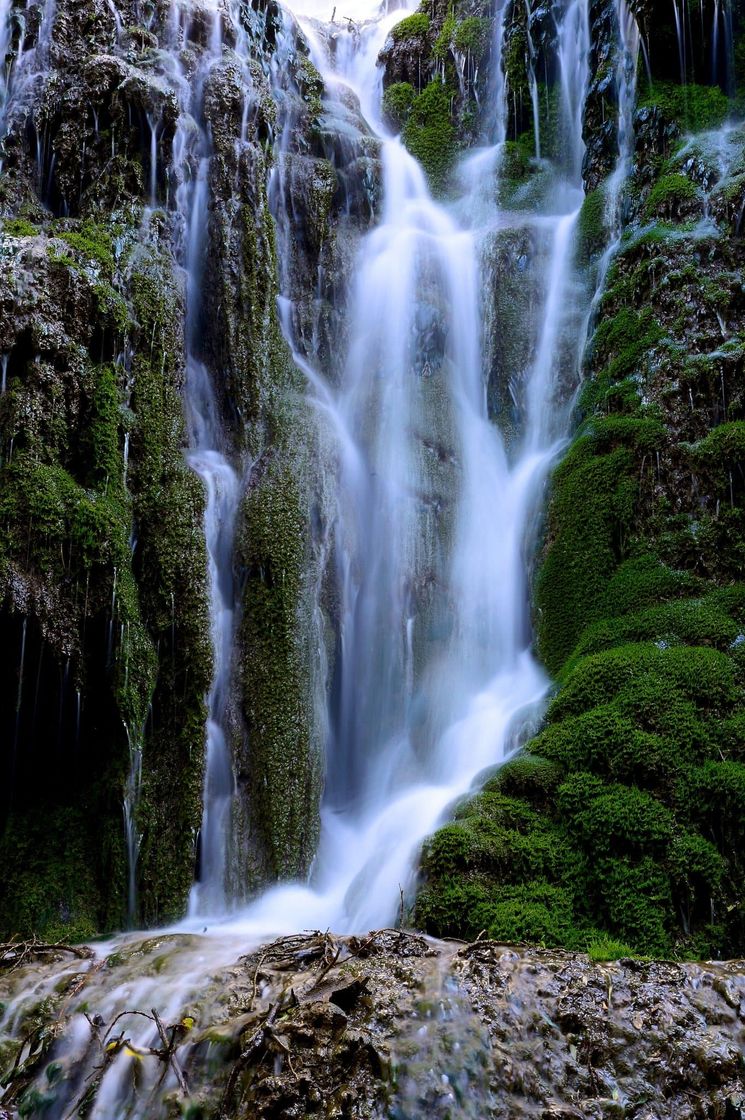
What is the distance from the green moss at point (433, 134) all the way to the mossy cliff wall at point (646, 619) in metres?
4.43

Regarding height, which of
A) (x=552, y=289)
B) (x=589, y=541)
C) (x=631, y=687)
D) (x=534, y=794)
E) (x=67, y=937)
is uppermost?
(x=552, y=289)

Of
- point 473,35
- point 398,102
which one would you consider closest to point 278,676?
point 398,102

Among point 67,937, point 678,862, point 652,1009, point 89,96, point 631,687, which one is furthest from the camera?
point 89,96

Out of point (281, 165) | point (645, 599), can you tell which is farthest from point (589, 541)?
point (281, 165)

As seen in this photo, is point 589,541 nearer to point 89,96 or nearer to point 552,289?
point 552,289

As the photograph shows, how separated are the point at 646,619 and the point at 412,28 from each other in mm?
17305

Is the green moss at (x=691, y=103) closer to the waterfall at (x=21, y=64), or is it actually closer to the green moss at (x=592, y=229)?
the green moss at (x=592, y=229)

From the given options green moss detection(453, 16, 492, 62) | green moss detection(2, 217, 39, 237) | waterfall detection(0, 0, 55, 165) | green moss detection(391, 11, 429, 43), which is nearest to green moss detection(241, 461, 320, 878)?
green moss detection(2, 217, 39, 237)

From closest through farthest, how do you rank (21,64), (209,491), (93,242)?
(93,242) → (209,491) → (21,64)

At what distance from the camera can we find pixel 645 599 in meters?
9.41

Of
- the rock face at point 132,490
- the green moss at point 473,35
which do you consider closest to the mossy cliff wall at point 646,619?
the rock face at point 132,490

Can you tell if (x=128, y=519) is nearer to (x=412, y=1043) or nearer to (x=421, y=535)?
(x=421, y=535)

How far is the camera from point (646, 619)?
916 centimetres

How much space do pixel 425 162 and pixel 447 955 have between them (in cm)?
1652
